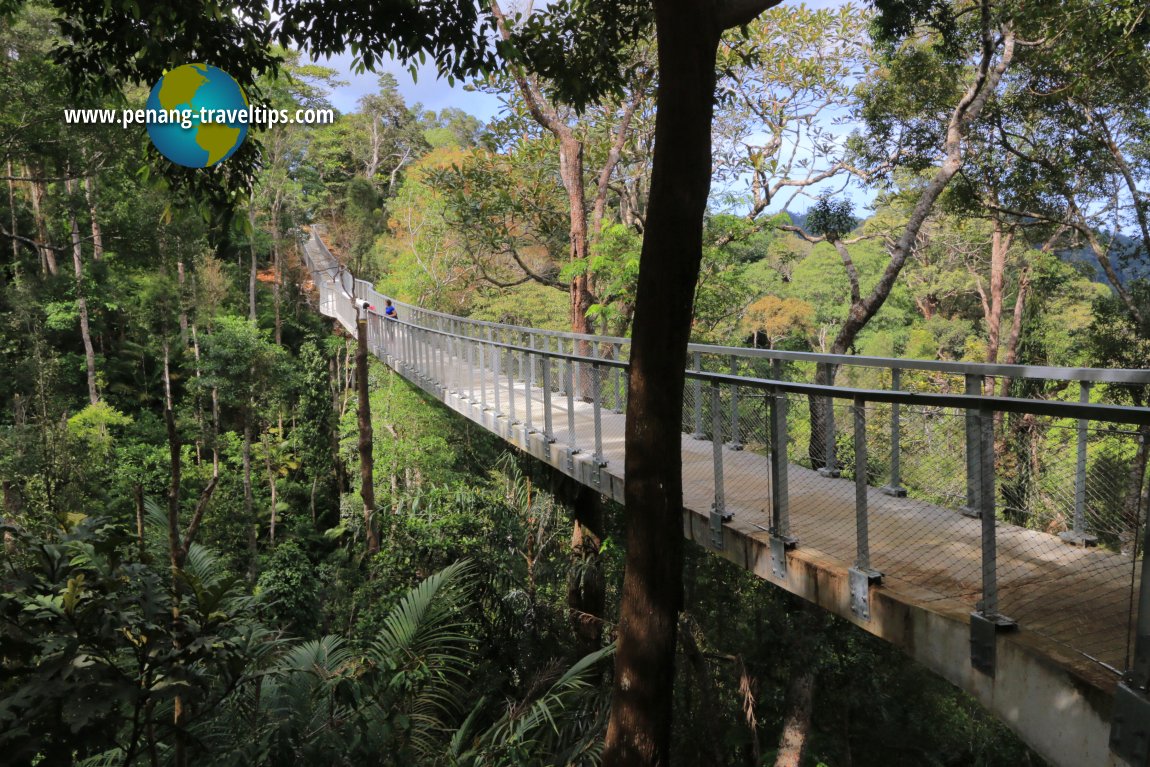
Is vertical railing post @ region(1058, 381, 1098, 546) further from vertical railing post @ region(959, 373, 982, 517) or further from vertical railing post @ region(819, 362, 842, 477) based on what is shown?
vertical railing post @ region(819, 362, 842, 477)

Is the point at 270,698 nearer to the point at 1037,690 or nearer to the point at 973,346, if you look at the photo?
the point at 1037,690

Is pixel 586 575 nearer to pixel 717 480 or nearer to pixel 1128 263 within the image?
pixel 717 480

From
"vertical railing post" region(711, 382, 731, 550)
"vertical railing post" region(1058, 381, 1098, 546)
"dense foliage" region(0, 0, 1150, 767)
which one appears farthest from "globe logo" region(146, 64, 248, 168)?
"vertical railing post" region(1058, 381, 1098, 546)

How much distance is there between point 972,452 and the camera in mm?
2809

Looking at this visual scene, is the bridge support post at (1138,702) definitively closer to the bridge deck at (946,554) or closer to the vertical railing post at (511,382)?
the bridge deck at (946,554)

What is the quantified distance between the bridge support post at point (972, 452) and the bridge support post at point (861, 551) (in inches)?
14.8

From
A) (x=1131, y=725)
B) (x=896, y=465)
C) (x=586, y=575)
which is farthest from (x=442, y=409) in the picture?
(x=1131, y=725)

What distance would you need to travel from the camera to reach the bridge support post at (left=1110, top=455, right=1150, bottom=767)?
5.73 feet

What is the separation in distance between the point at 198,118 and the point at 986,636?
220 inches

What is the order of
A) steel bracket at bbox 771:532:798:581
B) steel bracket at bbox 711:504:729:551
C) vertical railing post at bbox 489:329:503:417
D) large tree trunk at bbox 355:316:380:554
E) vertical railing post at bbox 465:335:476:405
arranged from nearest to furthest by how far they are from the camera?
steel bracket at bbox 771:532:798:581 < steel bracket at bbox 711:504:729:551 < vertical railing post at bbox 489:329:503:417 < vertical railing post at bbox 465:335:476:405 < large tree trunk at bbox 355:316:380:554

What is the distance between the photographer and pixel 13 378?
16859 millimetres

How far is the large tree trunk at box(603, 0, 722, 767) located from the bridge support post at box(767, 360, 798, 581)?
24.0 inches

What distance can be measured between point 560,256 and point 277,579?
10378 mm

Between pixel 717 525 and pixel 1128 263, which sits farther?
pixel 1128 263
